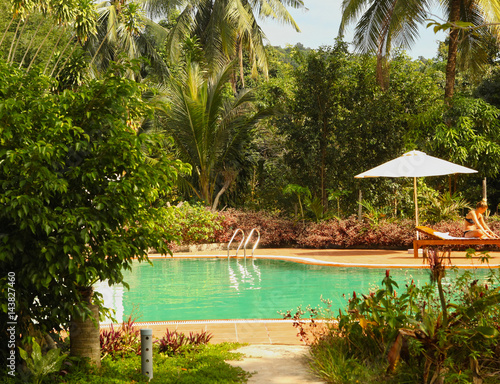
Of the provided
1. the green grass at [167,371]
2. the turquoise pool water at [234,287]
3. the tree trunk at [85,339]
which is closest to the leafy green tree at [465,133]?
the turquoise pool water at [234,287]

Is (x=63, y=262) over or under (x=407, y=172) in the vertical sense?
under

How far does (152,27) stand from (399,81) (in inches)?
675

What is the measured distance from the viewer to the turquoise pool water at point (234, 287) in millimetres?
8742

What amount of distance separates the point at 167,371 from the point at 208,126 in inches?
583

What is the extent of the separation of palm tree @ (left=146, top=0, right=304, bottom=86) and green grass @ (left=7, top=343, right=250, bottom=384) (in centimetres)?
2096

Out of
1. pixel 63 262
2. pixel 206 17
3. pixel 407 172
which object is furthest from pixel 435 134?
pixel 63 262

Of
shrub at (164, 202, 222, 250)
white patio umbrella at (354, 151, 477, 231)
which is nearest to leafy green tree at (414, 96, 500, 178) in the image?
white patio umbrella at (354, 151, 477, 231)

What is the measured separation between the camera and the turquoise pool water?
28.7 feet

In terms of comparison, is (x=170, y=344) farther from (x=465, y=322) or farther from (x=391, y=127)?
(x=391, y=127)

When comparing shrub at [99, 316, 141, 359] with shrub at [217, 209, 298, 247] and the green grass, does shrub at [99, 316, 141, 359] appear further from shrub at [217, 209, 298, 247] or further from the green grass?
shrub at [217, 209, 298, 247]

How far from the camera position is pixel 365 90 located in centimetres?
1828

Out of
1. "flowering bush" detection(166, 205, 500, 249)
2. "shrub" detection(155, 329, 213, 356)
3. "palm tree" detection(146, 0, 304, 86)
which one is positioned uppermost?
"palm tree" detection(146, 0, 304, 86)

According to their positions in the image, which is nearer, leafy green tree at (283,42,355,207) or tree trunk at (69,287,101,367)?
tree trunk at (69,287,101,367)

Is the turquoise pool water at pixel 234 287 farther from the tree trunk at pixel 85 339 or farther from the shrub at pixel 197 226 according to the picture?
the tree trunk at pixel 85 339
